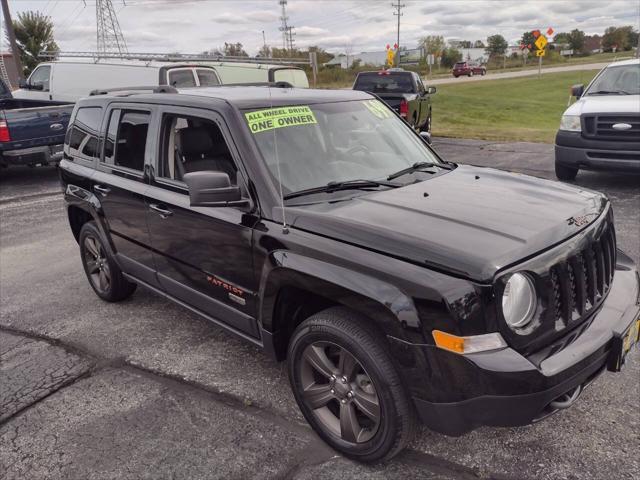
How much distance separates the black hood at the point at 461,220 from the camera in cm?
224

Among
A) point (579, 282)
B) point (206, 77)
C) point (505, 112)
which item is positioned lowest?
point (505, 112)

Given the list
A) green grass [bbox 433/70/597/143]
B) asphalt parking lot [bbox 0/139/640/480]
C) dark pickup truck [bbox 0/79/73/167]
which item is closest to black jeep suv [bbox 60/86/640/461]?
asphalt parking lot [bbox 0/139/640/480]

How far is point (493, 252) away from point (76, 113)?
4076 millimetres

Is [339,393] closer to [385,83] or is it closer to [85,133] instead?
[85,133]

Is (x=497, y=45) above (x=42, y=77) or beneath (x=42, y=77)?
above

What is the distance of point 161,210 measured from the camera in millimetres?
3576

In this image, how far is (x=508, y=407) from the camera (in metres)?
2.16

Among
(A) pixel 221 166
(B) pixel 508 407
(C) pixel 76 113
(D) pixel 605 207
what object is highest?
(C) pixel 76 113

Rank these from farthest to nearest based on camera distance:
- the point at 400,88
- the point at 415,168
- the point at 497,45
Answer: the point at 497,45
the point at 400,88
the point at 415,168

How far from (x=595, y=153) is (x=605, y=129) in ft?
1.17

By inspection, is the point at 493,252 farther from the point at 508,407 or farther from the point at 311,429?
the point at 311,429

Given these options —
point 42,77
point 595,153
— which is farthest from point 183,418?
point 42,77

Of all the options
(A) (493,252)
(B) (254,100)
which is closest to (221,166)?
(B) (254,100)

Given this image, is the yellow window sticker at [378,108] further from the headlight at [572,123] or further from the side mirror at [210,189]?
the headlight at [572,123]
